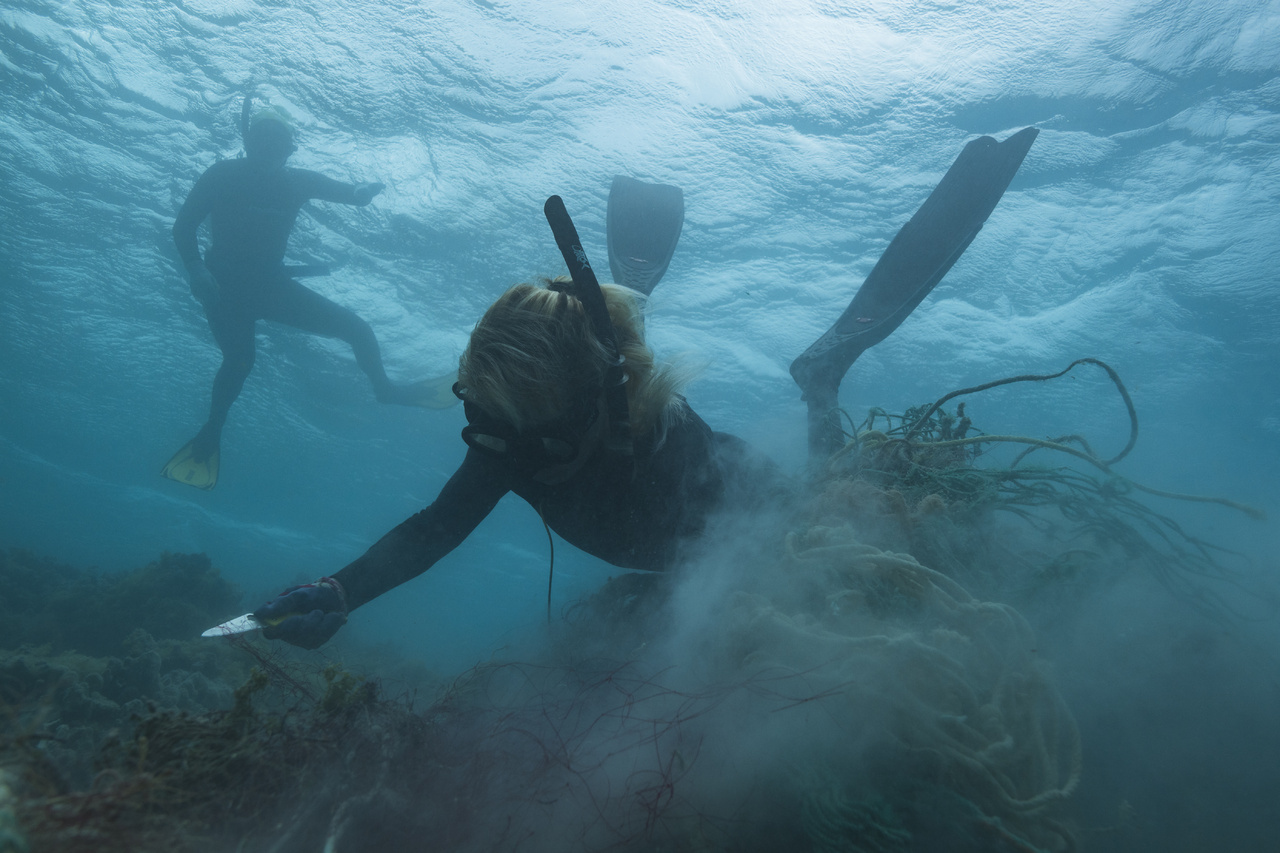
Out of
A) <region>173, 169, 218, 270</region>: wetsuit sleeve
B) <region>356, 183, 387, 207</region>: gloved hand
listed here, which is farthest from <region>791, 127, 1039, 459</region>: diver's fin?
<region>173, 169, 218, 270</region>: wetsuit sleeve

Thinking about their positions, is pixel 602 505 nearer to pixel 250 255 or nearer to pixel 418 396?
pixel 418 396

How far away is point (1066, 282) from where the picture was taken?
47.9ft

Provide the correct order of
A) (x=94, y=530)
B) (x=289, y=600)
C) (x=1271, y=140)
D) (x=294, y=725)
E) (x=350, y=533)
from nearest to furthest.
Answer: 1. (x=294, y=725)
2. (x=289, y=600)
3. (x=1271, y=140)
4. (x=350, y=533)
5. (x=94, y=530)

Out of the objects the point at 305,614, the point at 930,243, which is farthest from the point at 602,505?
the point at 930,243

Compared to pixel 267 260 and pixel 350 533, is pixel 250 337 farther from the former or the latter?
pixel 350 533

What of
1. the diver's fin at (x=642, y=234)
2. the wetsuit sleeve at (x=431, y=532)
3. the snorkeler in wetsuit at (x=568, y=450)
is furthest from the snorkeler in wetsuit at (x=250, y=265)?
the snorkeler in wetsuit at (x=568, y=450)

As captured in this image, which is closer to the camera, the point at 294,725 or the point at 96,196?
the point at 294,725

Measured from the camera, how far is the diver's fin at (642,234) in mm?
6246

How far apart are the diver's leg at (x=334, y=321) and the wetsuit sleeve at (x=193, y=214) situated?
189 centimetres

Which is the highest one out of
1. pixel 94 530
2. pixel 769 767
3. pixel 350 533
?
pixel 769 767

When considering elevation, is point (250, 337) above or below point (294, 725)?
below

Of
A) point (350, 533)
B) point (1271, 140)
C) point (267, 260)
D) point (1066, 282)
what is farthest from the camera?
point (350, 533)

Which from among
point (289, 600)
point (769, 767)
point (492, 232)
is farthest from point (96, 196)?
point (769, 767)

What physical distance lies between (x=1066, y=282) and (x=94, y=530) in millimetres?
102914
